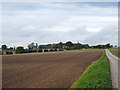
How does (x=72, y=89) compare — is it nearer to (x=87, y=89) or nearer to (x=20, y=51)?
(x=87, y=89)

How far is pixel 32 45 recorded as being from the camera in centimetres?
18525

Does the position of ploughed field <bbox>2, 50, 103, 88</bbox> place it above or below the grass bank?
below

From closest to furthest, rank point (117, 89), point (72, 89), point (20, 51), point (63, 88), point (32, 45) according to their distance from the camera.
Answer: point (117, 89), point (72, 89), point (63, 88), point (20, 51), point (32, 45)

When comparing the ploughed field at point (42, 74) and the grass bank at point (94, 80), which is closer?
the grass bank at point (94, 80)

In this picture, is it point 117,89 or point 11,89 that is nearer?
point 117,89

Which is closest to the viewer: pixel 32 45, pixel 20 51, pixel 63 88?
pixel 63 88

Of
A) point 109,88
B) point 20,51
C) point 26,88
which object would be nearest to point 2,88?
point 26,88

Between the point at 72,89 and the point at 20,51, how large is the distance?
9119 centimetres

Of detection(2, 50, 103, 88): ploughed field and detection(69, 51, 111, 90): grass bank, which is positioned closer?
detection(69, 51, 111, 90): grass bank

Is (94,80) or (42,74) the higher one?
(94,80)

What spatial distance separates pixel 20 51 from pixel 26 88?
89.8m

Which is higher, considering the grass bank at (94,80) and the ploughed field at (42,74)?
the grass bank at (94,80)

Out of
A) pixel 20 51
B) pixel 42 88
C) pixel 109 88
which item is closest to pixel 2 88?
pixel 42 88

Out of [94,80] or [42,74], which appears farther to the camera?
[42,74]
